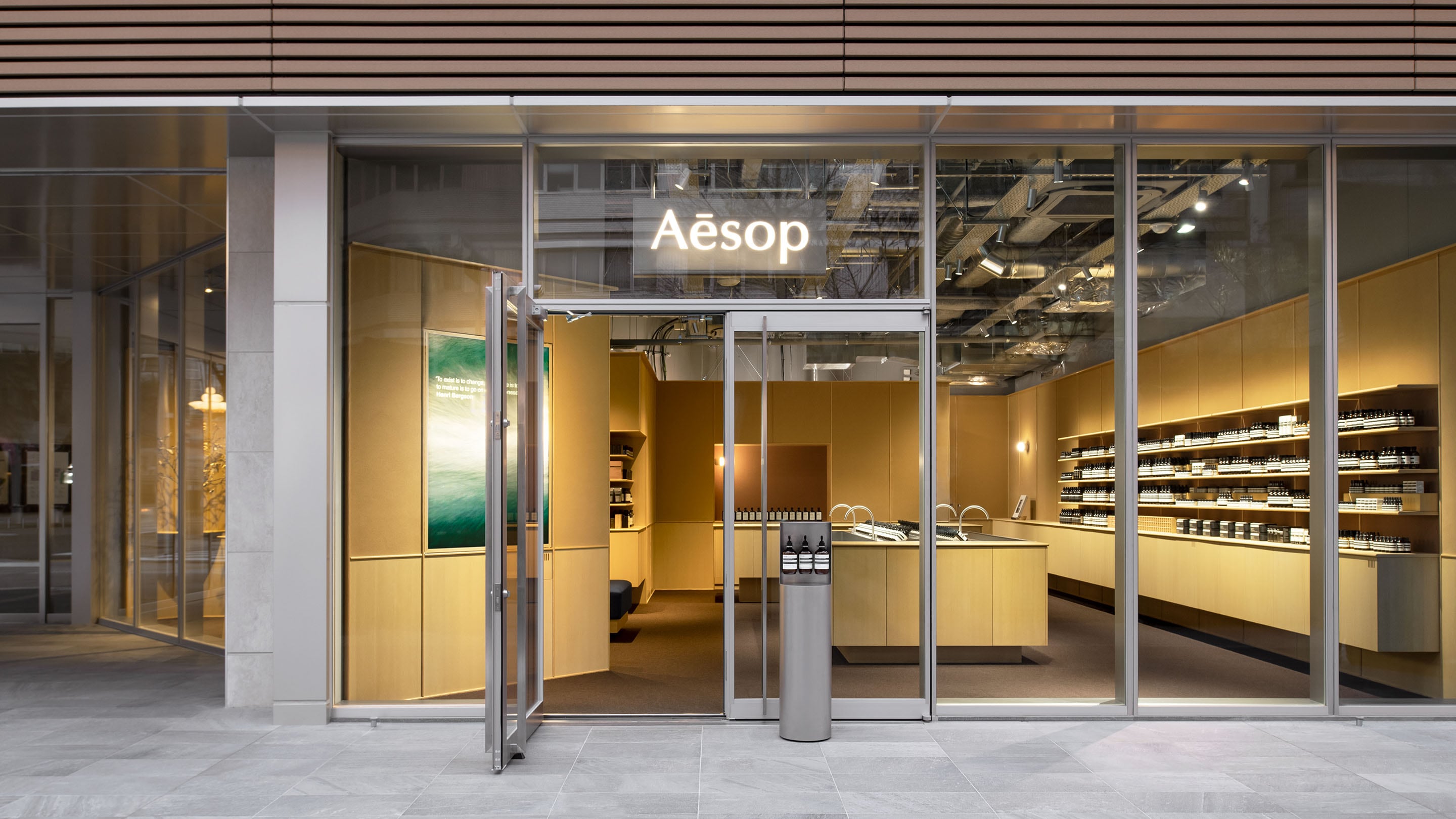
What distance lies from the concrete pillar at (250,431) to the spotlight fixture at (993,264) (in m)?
6.17

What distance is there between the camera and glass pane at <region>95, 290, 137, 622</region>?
8.95 metres

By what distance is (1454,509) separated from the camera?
19.7 feet

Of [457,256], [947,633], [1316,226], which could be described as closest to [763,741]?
[947,633]

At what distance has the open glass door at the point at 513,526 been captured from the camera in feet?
15.1

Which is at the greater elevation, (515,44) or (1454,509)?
(515,44)

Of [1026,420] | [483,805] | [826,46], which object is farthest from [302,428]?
[1026,420]

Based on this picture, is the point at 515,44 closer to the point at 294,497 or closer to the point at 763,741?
the point at 294,497

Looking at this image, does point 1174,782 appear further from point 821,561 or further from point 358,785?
point 358,785

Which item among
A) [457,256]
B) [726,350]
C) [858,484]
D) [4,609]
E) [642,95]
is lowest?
[4,609]

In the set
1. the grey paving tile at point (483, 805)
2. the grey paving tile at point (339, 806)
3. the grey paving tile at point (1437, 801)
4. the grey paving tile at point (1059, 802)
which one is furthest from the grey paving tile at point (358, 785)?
the grey paving tile at point (1437, 801)

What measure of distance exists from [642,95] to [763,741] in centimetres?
391

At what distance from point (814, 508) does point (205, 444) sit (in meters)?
6.00

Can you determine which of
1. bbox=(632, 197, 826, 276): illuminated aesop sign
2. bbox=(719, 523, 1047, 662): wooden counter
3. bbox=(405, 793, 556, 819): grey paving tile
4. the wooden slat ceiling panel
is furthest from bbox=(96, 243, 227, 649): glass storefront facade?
bbox=(719, 523, 1047, 662): wooden counter

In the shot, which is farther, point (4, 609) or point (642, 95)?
point (4, 609)
